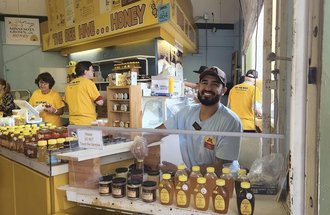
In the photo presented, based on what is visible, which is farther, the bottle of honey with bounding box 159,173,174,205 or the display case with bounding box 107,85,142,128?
the display case with bounding box 107,85,142,128

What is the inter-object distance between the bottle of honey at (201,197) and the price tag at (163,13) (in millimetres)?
4101

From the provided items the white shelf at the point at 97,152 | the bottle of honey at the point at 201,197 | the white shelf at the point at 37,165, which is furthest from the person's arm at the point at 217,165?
the white shelf at the point at 37,165

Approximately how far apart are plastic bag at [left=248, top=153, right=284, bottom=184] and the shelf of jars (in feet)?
0.23

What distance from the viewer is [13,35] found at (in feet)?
24.8

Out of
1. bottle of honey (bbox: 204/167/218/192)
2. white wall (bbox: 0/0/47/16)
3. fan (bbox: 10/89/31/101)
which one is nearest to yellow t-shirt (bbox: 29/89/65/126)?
bottle of honey (bbox: 204/167/218/192)

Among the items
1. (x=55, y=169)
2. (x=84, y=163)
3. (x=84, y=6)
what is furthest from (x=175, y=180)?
(x=84, y=6)

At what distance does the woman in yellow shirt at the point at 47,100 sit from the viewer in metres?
3.52

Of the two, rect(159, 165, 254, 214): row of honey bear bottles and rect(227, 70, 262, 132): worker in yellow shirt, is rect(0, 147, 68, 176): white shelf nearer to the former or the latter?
rect(159, 165, 254, 214): row of honey bear bottles

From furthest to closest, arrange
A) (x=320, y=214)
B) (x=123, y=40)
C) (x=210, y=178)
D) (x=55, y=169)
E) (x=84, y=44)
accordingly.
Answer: (x=84, y=44), (x=123, y=40), (x=55, y=169), (x=210, y=178), (x=320, y=214)

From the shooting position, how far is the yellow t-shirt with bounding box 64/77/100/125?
341cm

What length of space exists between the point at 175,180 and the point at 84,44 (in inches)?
254

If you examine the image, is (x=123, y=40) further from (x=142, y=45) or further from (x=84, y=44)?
(x=84, y=44)

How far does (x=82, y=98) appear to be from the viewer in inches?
134

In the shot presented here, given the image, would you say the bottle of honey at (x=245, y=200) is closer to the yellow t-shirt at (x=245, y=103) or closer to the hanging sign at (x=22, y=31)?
the yellow t-shirt at (x=245, y=103)
